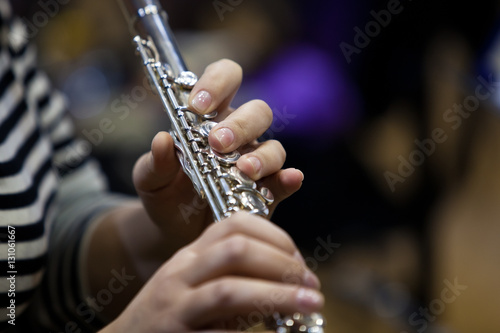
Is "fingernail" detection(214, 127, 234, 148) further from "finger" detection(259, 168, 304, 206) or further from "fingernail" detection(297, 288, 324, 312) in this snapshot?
"fingernail" detection(297, 288, 324, 312)

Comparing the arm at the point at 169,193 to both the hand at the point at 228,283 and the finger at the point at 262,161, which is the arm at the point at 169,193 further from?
the hand at the point at 228,283

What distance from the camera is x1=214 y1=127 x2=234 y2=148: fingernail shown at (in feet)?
1.63

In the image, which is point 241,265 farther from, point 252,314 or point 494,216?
point 494,216

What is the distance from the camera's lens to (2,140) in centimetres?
65

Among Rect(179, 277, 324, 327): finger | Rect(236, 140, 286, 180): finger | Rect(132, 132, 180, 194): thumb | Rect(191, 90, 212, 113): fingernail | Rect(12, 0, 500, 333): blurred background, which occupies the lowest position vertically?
Rect(12, 0, 500, 333): blurred background

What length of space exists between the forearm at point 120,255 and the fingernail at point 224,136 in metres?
0.20

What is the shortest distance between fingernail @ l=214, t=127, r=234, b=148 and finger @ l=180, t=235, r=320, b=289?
15 centimetres

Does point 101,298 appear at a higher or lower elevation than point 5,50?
lower

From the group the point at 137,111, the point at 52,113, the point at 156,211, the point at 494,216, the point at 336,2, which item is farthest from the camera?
the point at 137,111

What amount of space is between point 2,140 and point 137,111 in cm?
146

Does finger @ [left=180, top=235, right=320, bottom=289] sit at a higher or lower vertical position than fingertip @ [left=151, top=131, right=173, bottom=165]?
lower

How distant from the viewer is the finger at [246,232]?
38 centimetres

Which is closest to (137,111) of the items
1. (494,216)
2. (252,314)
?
(494,216)

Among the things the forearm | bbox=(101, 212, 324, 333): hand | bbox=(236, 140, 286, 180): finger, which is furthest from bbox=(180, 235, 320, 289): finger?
the forearm
